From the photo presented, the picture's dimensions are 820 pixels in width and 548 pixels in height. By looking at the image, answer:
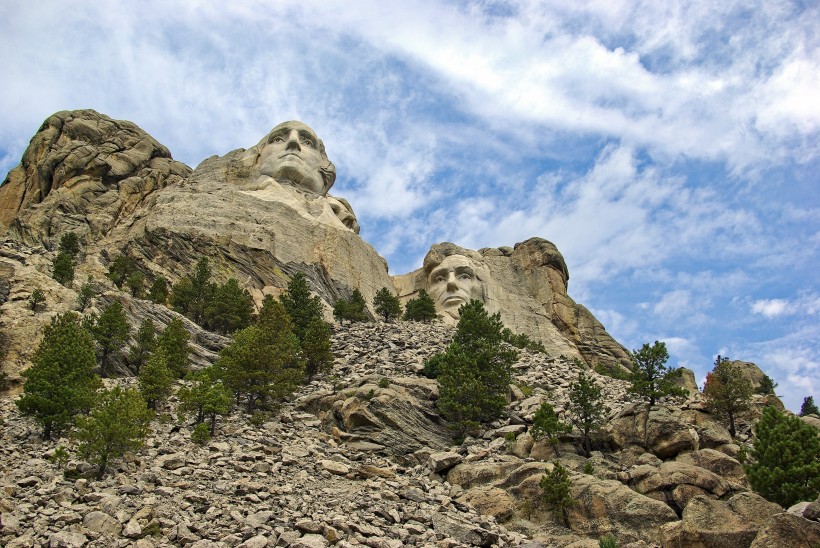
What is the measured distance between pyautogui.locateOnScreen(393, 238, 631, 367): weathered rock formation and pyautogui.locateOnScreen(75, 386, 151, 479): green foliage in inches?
1535

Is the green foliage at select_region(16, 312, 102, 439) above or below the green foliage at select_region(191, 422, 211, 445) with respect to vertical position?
above

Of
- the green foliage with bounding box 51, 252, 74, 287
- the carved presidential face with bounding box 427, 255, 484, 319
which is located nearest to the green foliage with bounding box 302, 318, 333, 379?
the green foliage with bounding box 51, 252, 74, 287

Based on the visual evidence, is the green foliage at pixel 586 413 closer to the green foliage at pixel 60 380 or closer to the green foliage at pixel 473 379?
the green foliage at pixel 473 379

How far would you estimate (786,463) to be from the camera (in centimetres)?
2398

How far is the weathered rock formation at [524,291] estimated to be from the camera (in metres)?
64.1

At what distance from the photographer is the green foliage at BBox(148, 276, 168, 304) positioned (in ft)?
142

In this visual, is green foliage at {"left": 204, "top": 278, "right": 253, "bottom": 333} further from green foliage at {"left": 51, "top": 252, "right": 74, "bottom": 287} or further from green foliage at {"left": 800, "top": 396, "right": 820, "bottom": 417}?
green foliage at {"left": 800, "top": 396, "right": 820, "bottom": 417}

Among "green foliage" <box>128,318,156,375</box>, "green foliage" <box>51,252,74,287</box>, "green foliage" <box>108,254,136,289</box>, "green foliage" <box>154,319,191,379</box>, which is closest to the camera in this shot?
"green foliage" <box>154,319,191,379</box>

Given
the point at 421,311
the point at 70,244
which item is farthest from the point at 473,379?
the point at 70,244

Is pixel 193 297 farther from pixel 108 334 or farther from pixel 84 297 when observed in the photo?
pixel 108 334

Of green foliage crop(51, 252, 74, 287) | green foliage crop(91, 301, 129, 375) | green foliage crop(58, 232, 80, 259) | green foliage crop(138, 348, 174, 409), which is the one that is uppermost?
green foliage crop(58, 232, 80, 259)

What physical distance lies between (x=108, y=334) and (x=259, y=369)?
641 centimetres

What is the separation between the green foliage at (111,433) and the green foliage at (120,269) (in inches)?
885

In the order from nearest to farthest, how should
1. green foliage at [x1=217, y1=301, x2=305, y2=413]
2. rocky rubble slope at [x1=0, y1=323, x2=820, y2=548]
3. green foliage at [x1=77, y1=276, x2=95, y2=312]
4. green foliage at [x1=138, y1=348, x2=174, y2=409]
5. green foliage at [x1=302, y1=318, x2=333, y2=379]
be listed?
rocky rubble slope at [x1=0, y1=323, x2=820, y2=548]
green foliage at [x1=138, y1=348, x2=174, y2=409]
green foliage at [x1=217, y1=301, x2=305, y2=413]
green foliage at [x1=77, y1=276, x2=95, y2=312]
green foliage at [x1=302, y1=318, x2=333, y2=379]
